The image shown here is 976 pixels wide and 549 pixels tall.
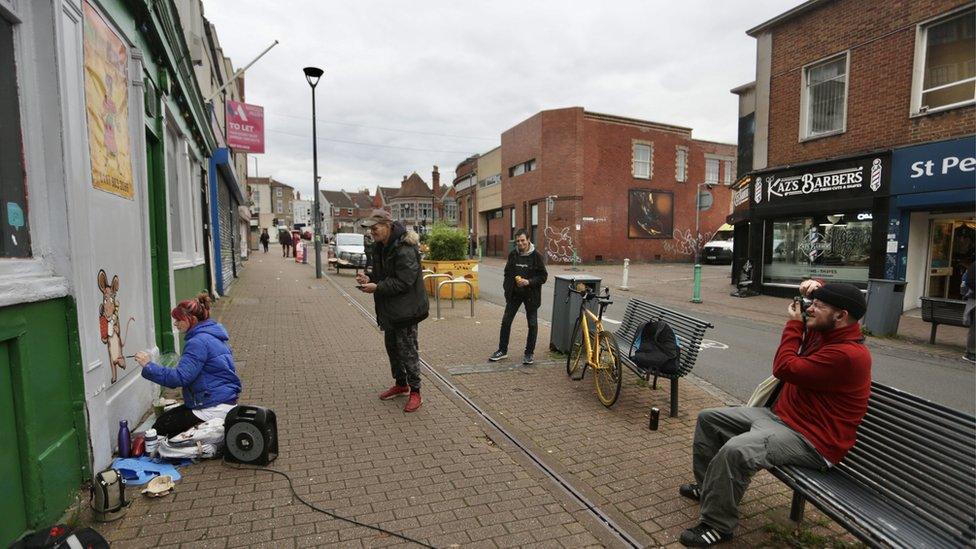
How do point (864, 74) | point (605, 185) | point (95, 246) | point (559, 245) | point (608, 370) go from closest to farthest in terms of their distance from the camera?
point (95, 246) < point (608, 370) < point (864, 74) < point (559, 245) < point (605, 185)

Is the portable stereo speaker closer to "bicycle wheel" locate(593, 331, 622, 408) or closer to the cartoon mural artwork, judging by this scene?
the cartoon mural artwork

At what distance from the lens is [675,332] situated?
5.20 m

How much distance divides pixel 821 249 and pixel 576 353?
441 inches

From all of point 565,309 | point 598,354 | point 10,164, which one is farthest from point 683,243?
point 10,164

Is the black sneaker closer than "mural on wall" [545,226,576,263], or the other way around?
the black sneaker

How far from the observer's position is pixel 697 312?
12.1m

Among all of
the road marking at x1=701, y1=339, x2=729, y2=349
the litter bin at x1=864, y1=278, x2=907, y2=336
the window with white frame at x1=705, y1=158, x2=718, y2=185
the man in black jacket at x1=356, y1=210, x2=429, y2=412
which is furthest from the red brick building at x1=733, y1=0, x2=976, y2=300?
the window with white frame at x1=705, y1=158, x2=718, y2=185

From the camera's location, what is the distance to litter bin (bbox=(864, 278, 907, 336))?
9125 millimetres

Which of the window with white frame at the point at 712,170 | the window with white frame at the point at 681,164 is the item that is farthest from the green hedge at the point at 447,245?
the window with white frame at the point at 712,170

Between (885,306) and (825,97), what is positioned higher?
(825,97)

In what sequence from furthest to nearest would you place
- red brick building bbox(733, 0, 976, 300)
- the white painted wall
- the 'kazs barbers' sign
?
1. the 'kazs barbers' sign
2. red brick building bbox(733, 0, 976, 300)
3. the white painted wall

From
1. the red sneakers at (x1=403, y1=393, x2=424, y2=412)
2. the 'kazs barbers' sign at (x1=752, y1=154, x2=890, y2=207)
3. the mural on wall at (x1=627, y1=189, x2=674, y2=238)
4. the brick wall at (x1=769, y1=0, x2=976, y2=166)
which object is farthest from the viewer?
the mural on wall at (x1=627, y1=189, x2=674, y2=238)

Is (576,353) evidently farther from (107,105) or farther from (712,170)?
(712,170)

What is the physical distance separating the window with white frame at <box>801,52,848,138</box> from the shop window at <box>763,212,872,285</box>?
235 centimetres
